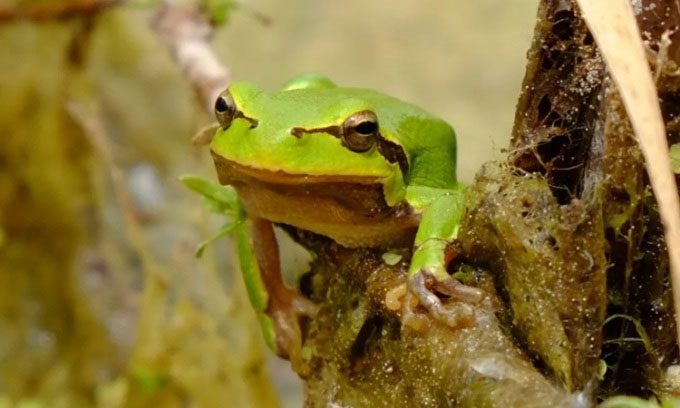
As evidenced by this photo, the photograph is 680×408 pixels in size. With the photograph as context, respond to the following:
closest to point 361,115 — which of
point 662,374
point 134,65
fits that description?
point 662,374

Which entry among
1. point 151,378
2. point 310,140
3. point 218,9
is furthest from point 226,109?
point 151,378

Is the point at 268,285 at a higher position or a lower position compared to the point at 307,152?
lower

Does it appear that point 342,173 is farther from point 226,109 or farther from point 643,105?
point 643,105

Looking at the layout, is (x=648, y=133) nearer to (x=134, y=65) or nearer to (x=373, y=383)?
(x=373, y=383)

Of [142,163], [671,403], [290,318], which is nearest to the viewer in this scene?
[671,403]

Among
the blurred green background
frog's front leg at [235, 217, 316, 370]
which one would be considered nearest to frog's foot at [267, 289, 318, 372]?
frog's front leg at [235, 217, 316, 370]

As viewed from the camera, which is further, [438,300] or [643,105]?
[438,300]

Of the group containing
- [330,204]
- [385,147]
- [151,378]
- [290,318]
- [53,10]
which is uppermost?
[385,147]
